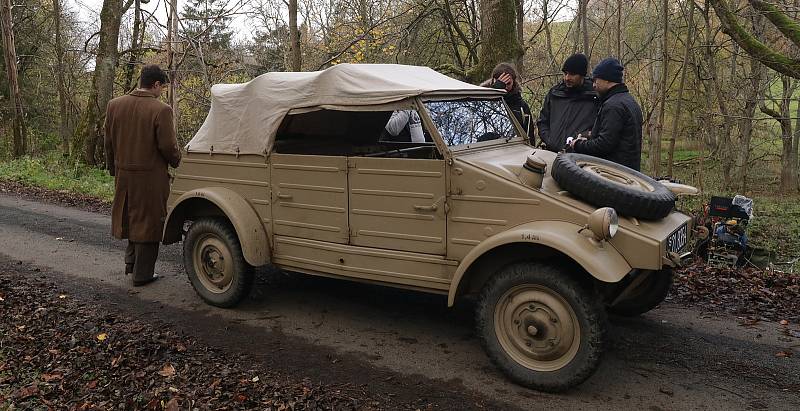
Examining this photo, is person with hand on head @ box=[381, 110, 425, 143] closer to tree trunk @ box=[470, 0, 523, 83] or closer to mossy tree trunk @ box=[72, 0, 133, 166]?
tree trunk @ box=[470, 0, 523, 83]

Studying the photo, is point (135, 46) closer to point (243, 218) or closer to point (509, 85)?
point (509, 85)

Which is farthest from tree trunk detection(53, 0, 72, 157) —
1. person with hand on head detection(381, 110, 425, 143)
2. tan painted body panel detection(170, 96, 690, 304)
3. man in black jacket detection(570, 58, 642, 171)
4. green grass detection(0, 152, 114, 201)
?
man in black jacket detection(570, 58, 642, 171)

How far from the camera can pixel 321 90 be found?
481 centimetres

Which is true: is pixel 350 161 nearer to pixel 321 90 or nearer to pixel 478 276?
pixel 321 90

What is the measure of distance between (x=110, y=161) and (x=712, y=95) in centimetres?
1562

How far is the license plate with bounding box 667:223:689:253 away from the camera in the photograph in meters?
3.86

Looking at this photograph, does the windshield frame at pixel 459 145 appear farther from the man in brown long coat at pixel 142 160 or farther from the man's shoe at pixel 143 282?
the man's shoe at pixel 143 282

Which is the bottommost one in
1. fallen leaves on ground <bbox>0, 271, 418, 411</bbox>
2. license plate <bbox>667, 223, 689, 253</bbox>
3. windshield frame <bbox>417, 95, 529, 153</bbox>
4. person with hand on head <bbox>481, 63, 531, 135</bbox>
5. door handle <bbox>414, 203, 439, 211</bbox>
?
fallen leaves on ground <bbox>0, 271, 418, 411</bbox>

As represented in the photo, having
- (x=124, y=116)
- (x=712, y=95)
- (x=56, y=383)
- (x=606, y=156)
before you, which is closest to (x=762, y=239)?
(x=712, y=95)

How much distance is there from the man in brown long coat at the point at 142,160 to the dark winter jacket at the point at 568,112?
141 inches

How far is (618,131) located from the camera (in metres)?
5.15

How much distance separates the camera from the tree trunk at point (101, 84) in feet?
48.4

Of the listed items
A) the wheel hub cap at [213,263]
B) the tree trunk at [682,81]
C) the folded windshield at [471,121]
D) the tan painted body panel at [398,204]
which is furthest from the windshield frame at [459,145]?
the tree trunk at [682,81]

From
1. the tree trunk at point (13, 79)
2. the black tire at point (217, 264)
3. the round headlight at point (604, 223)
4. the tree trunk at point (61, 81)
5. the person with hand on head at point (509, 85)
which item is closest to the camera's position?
the round headlight at point (604, 223)
